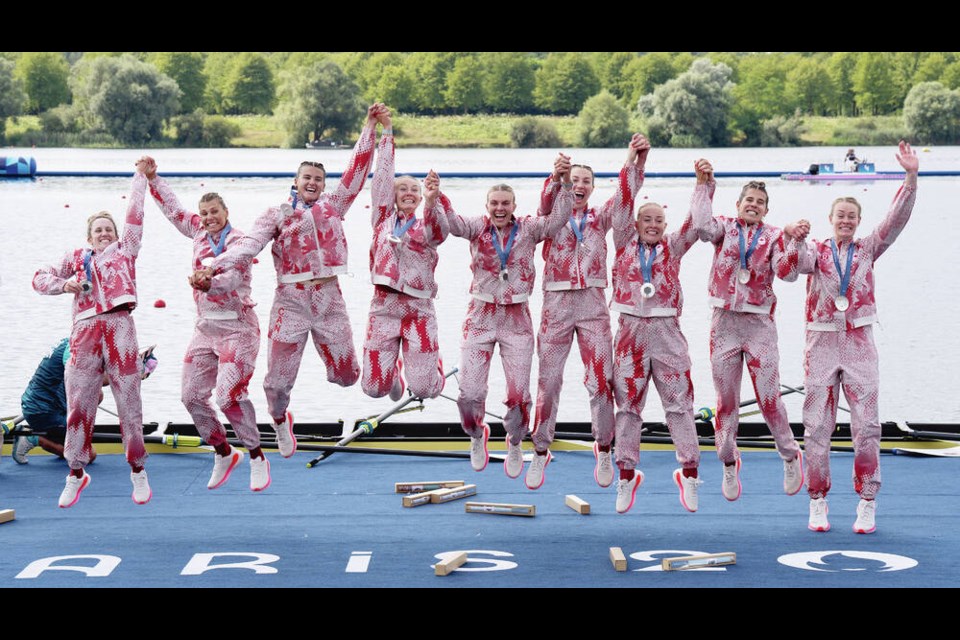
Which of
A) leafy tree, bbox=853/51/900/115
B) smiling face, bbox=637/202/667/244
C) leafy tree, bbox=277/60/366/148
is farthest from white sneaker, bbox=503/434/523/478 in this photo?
leafy tree, bbox=853/51/900/115

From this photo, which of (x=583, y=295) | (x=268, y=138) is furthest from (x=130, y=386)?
(x=268, y=138)

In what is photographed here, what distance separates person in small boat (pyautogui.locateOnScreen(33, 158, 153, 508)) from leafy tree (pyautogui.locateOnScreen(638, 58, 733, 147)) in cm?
2457

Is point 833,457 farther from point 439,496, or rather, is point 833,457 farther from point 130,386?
point 130,386

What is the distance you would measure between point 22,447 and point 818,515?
19.0 ft

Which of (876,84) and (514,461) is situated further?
(876,84)

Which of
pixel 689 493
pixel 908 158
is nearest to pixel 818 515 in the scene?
pixel 689 493

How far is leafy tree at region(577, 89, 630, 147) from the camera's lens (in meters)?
33.0

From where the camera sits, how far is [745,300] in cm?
875

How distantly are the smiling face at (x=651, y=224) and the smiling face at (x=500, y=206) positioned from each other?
74cm

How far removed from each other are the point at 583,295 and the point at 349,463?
10.4 feet

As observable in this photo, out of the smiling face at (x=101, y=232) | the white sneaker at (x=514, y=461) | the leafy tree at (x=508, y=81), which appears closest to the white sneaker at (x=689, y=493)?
the white sneaker at (x=514, y=461)

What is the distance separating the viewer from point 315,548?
29.2ft

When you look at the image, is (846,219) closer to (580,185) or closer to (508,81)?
(580,185)

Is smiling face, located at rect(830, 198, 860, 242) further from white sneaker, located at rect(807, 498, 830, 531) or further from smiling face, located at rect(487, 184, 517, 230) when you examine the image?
smiling face, located at rect(487, 184, 517, 230)
